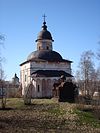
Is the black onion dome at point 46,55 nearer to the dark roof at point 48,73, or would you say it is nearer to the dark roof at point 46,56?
the dark roof at point 46,56

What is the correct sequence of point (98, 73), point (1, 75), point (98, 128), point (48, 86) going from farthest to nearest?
point (48, 86)
point (98, 73)
point (1, 75)
point (98, 128)

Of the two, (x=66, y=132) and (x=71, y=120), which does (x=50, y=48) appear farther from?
(x=66, y=132)

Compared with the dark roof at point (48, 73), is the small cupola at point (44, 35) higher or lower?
higher

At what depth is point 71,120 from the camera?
1973 centimetres

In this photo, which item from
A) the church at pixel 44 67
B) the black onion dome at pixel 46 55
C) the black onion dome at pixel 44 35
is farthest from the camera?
the black onion dome at pixel 44 35

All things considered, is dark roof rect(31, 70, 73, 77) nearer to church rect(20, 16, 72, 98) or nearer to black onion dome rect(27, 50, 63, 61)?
church rect(20, 16, 72, 98)

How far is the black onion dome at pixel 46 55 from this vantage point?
A: 55.5 m

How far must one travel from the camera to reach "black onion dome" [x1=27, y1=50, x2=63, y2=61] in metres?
55.5

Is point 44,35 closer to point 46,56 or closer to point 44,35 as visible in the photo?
point 44,35

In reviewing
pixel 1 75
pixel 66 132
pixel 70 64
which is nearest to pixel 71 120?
pixel 66 132

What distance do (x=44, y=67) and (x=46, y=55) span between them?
2277mm

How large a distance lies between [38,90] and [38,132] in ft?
126

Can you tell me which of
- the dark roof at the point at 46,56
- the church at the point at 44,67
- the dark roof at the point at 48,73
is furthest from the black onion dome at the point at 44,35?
the dark roof at the point at 48,73

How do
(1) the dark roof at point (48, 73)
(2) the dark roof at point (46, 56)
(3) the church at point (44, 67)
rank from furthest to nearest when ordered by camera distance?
(2) the dark roof at point (46, 56), (3) the church at point (44, 67), (1) the dark roof at point (48, 73)
